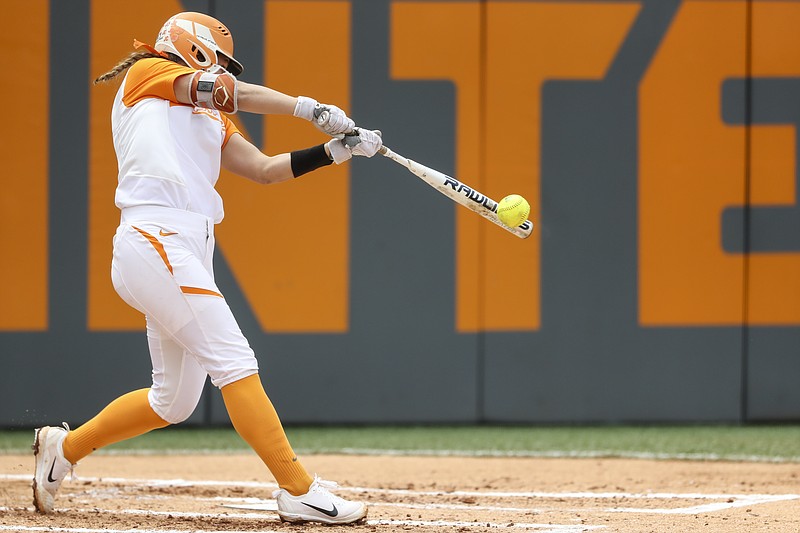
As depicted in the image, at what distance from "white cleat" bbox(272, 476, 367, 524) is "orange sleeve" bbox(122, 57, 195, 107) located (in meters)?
1.56

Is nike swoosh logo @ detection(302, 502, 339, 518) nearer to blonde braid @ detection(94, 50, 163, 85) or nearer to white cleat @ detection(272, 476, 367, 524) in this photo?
white cleat @ detection(272, 476, 367, 524)

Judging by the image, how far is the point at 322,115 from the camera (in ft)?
14.3

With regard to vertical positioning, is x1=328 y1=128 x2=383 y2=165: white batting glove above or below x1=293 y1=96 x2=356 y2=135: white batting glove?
below

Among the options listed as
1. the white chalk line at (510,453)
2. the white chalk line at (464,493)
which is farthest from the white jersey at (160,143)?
the white chalk line at (510,453)

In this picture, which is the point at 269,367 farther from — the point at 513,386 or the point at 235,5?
the point at 235,5

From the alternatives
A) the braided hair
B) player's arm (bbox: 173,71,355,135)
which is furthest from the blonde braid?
player's arm (bbox: 173,71,355,135)

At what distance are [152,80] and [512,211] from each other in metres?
1.52

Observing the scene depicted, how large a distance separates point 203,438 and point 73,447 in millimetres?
2946

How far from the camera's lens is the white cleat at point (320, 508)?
4.22 m

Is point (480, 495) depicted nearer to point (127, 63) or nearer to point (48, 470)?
point (48, 470)

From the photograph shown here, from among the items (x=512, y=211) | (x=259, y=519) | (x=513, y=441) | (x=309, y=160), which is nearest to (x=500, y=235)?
(x=513, y=441)

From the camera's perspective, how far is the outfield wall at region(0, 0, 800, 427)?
305 inches

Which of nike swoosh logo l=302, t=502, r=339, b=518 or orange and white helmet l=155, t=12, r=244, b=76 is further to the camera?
orange and white helmet l=155, t=12, r=244, b=76

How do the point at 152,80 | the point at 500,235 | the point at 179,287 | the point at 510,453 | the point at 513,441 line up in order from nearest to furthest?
1. the point at 179,287
2. the point at 152,80
3. the point at 510,453
4. the point at 513,441
5. the point at 500,235
